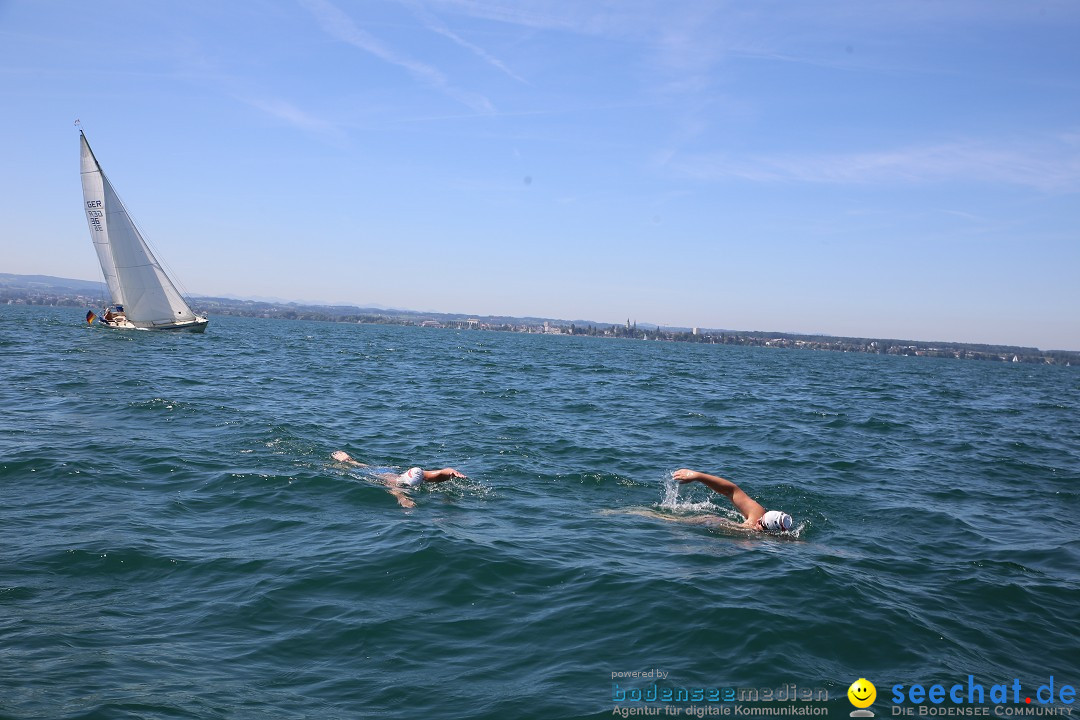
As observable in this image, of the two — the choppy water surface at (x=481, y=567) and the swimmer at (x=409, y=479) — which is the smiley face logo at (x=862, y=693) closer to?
the choppy water surface at (x=481, y=567)

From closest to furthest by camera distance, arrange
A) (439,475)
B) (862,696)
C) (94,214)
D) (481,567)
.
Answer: (862,696), (481,567), (439,475), (94,214)

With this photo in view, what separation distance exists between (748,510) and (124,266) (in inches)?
1878

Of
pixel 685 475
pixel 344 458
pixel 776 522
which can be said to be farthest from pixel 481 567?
pixel 344 458

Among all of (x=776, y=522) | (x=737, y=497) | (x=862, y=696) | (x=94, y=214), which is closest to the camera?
(x=862, y=696)

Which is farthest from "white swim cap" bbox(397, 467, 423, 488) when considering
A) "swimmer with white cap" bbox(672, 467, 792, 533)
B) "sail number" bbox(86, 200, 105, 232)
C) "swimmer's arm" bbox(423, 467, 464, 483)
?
"sail number" bbox(86, 200, 105, 232)

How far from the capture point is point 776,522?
11141 millimetres

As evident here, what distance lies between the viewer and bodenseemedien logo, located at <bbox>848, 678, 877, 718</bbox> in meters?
6.00

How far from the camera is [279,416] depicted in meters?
19.8

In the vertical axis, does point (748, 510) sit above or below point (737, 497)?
below

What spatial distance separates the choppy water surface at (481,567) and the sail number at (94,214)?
29.3 metres

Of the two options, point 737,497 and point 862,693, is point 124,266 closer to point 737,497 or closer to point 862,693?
point 737,497

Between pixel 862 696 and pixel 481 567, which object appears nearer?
pixel 862 696

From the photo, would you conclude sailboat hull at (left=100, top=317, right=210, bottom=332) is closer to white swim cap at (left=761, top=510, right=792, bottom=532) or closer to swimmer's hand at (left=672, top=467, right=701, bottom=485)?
swimmer's hand at (left=672, top=467, right=701, bottom=485)

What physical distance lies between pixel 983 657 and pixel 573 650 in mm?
4509
